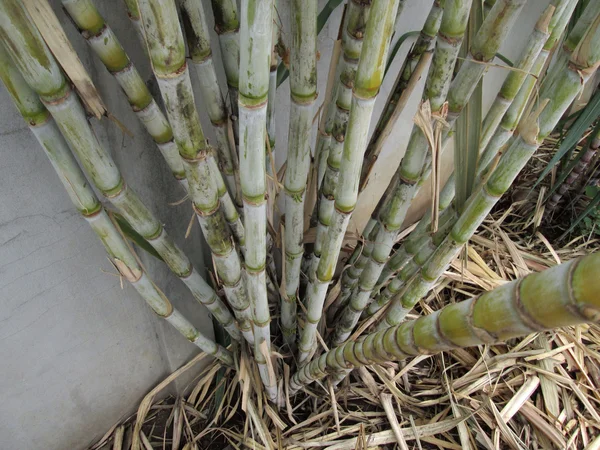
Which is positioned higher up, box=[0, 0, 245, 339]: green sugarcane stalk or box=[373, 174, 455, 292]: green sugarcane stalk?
box=[0, 0, 245, 339]: green sugarcane stalk

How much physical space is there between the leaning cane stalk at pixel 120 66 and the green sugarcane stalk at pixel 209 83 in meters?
0.06

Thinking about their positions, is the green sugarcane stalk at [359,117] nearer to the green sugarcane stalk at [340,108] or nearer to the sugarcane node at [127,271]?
the green sugarcane stalk at [340,108]

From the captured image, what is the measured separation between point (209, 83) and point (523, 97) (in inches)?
17.1

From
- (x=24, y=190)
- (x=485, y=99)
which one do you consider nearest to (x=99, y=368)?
(x=24, y=190)

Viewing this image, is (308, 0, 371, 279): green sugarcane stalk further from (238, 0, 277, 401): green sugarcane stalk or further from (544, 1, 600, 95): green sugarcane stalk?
(544, 1, 600, 95): green sugarcane stalk

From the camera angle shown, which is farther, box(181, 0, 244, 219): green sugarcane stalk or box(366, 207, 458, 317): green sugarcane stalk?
box(366, 207, 458, 317): green sugarcane stalk

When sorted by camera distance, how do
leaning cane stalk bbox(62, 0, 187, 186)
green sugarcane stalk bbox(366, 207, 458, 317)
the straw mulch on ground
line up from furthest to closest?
the straw mulch on ground < green sugarcane stalk bbox(366, 207, 458, 317) < leaning cane stalk bbox(62, 0, 187, 186)

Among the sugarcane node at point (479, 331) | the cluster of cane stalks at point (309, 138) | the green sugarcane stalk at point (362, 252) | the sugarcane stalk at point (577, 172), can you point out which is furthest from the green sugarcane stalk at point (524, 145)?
the sugarcane stalk at point (577, 172)

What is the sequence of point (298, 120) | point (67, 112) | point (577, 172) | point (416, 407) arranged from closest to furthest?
point (67, 112), point (298, 120), point (416, 407), point (577, 172)

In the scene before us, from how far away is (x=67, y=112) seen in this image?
405 mm

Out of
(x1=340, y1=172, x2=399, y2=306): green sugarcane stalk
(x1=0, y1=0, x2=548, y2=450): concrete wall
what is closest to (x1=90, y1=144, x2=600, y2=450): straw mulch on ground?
(x1=0, y1=0, x2=548, y2=450): concrete wall

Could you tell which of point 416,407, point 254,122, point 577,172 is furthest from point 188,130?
point 577,172

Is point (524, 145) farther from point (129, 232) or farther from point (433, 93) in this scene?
point (129, 232)

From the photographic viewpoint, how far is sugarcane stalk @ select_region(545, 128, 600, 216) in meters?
1.05
